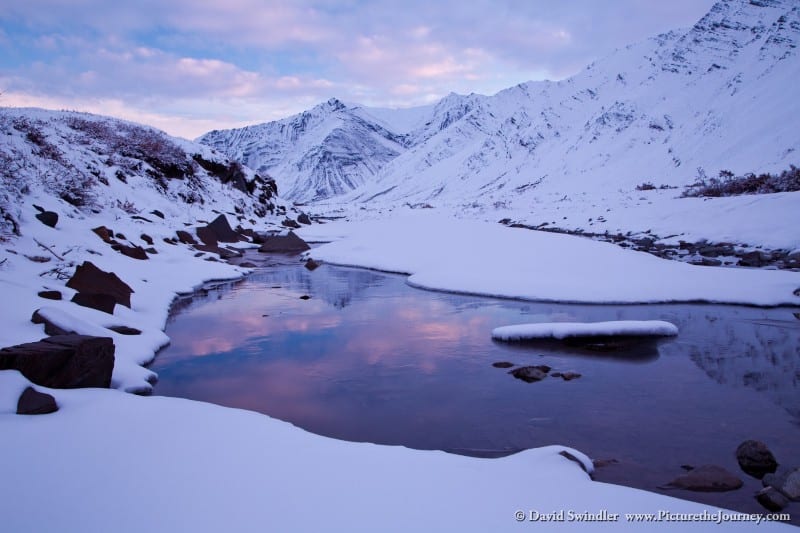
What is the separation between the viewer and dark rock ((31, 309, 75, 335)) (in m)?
6.19

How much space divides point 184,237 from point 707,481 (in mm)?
18761

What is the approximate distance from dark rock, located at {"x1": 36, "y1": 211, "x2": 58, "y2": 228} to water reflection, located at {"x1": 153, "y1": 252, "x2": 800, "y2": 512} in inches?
158

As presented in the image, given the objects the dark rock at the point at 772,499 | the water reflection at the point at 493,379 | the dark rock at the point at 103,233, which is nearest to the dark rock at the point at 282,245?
the dark rock at the point at 103,233

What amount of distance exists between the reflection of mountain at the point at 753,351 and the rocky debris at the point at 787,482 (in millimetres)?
1703

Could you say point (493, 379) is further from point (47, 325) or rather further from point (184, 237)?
point (184, 237)

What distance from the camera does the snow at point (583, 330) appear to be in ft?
27.7

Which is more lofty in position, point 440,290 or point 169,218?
point 169,218

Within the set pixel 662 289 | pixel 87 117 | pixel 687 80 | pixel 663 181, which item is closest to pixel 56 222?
pixel 662 289

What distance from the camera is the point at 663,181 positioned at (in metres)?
45.0

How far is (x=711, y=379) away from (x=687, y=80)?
81.5 metres

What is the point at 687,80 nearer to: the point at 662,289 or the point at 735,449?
the point at 662,289

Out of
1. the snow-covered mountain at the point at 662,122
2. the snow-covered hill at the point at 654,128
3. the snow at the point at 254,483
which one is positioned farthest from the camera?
the snow-covered mountain at the point at 662,122

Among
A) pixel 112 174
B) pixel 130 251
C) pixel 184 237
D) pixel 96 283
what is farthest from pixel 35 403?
pixel 112 174

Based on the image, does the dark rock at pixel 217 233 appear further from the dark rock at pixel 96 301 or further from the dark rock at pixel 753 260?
the dark rock at pixel 753 260
